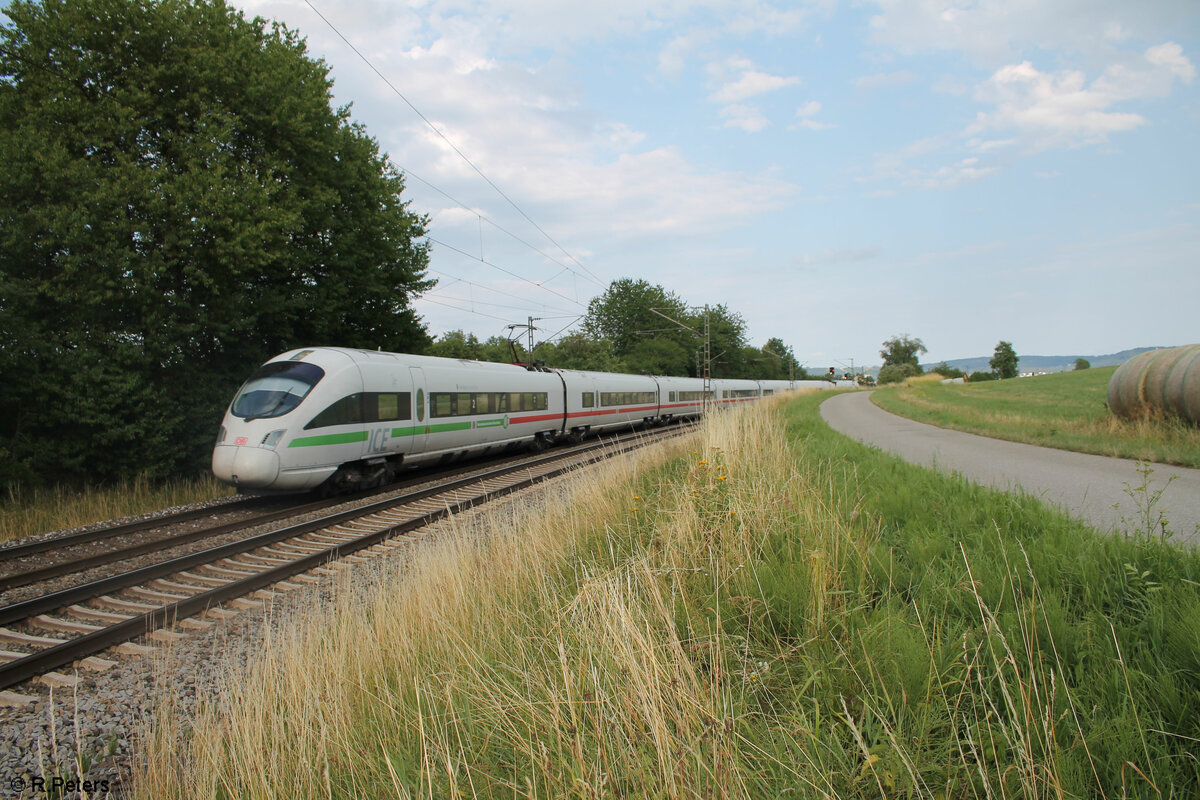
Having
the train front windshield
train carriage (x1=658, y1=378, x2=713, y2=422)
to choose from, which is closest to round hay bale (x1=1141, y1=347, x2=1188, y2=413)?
the train front windshield

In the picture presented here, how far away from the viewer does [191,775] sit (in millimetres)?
2742

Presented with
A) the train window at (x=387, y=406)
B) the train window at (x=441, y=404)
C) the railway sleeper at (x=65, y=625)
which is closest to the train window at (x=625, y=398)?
the train window at (x=441, y=404)

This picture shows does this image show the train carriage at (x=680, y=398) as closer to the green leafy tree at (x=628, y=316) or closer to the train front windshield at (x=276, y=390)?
the train front windshield at (x=276, y=390)

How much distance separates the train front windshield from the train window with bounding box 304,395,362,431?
1.51ft

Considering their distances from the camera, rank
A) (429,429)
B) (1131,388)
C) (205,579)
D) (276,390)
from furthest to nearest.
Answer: (429,429)
(1131,388)
(276,390)
(205,579)

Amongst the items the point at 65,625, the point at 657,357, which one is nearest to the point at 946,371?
the point at 657,357

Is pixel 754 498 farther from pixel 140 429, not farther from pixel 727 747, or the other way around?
pixel 140 429

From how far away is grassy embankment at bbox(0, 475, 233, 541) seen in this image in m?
9.78

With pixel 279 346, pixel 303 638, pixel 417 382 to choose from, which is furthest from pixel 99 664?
pixel 279 346

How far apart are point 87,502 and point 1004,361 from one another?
150830 mm

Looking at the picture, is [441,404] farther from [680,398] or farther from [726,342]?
[726,342]

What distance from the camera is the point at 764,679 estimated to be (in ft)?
8.56

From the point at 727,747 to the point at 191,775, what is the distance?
2615 mm

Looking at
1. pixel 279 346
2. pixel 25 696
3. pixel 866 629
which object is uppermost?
pixel 279 346
